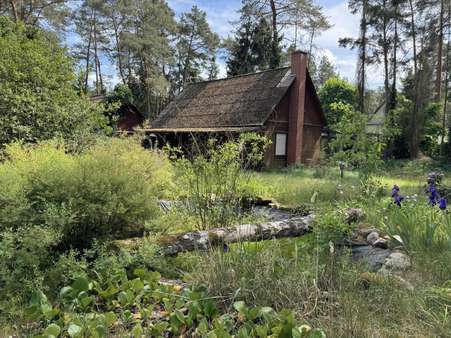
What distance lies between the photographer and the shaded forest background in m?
24.4

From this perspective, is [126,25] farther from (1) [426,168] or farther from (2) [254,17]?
(1) [426,168]

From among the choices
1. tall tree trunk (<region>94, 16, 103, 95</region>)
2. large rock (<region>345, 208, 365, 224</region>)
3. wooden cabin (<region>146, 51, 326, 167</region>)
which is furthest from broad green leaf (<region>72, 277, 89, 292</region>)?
tall tree trunk (<region>94, 16, 103, 95</region>)

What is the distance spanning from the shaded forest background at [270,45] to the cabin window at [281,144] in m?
3.06

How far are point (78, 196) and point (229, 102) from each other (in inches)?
700

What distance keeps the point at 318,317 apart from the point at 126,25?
32758mm

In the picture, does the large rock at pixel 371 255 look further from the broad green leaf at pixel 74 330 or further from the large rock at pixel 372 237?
the broad green leaf at pixel 74 330

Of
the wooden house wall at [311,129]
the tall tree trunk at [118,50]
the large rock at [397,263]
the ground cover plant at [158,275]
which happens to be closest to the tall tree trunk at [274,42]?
the wooden house wall at [311,129]

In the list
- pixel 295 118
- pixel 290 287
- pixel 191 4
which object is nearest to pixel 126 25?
pixel 191 4

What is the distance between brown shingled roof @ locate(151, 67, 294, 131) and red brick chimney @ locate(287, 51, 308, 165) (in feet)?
1.68

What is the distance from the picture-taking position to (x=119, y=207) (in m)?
3.83

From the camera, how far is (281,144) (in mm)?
19109

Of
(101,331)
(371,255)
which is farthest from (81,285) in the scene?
(371,255)

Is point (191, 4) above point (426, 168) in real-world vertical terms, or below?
above

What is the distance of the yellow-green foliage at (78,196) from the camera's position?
352 centimetres
